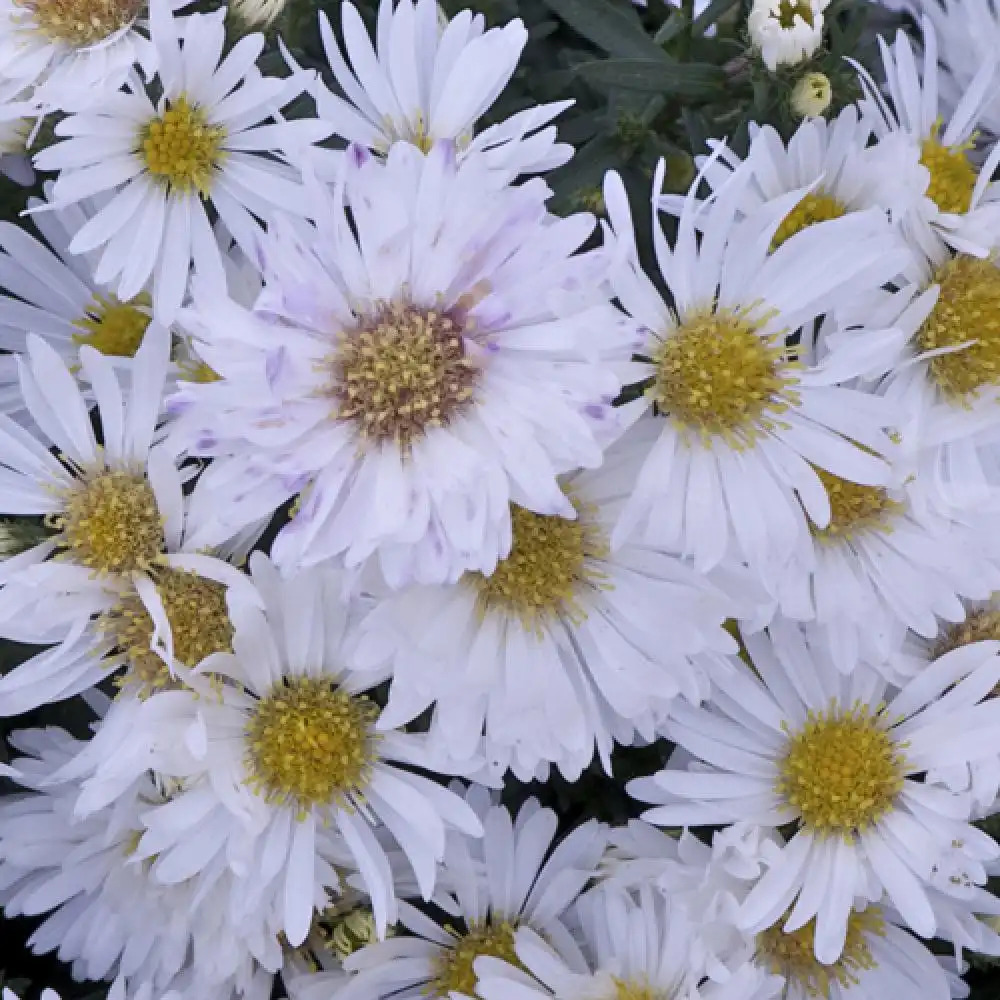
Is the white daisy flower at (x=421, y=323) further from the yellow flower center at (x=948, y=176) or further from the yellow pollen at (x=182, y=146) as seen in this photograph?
the yellow flower center at (x=948, y=176)

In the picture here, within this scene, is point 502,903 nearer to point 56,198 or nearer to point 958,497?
point 958,497

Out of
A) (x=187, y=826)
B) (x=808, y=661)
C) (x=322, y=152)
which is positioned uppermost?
(x=322, y=152)

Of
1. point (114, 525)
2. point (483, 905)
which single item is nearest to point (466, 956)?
point (483, 905)

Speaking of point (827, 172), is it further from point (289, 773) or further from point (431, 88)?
point (289, 773)

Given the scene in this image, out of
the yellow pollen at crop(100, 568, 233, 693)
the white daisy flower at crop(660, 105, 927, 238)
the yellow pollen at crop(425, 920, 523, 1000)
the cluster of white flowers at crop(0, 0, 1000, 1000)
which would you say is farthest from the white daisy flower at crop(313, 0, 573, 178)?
the yellow pollen at crop(425, 920, 523, 1000)

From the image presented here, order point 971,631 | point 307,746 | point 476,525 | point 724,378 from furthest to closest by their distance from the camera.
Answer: point 971,631 → point 307,746 → point 724,378 → point 476,525

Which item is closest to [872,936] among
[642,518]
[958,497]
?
[958,497]
